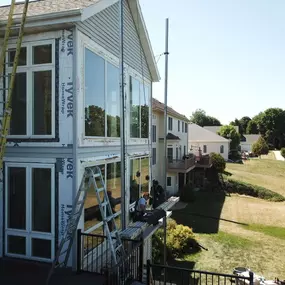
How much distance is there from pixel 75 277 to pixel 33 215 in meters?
1.77

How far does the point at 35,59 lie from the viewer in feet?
23.3

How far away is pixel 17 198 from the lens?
729cm

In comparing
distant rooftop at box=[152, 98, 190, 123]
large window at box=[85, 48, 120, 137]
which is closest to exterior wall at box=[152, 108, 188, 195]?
distant rooftop at box=[152, 98, 190, 123]

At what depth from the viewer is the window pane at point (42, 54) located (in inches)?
275

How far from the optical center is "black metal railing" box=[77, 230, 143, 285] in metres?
6.01

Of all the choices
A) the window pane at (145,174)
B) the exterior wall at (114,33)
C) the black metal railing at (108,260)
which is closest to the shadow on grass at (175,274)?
the window pane at (145,174)

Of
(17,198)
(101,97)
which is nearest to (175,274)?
(17,198)

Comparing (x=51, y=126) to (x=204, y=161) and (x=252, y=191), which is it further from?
(x=252, y=191)

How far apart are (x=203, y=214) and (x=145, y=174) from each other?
12.7 metres

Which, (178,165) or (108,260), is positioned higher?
(178,165)

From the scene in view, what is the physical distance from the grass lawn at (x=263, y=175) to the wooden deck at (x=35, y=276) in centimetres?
2967

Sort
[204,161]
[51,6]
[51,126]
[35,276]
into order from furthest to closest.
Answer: [204,161], [51,6], [51,126], [35,276]

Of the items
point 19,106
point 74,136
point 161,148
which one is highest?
point 19,106

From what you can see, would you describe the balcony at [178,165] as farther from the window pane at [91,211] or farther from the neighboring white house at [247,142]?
the neighboring white house at [247,142]
